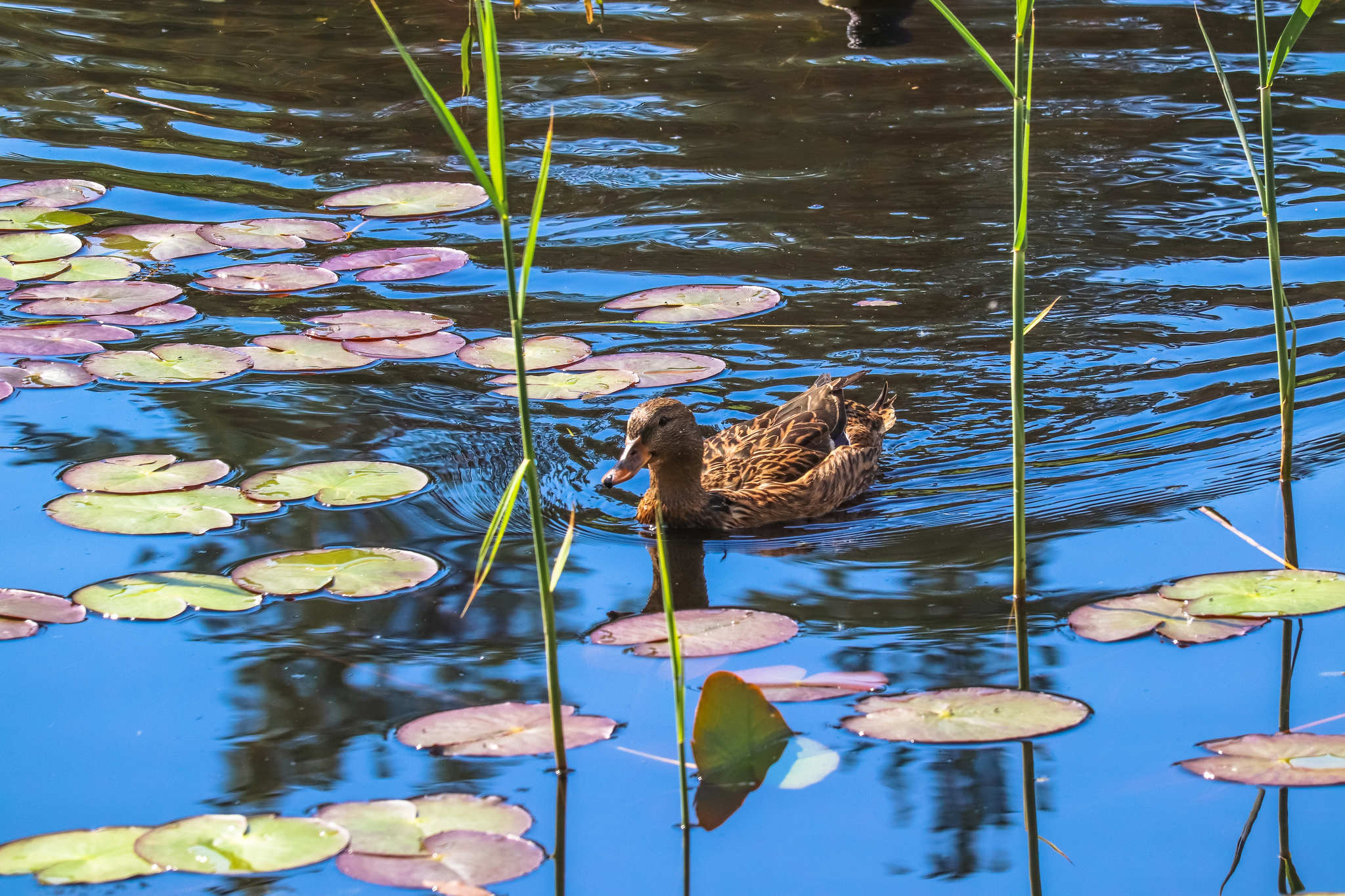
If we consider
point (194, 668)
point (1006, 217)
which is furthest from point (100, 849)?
point (1006, 217)

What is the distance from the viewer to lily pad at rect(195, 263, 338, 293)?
6652mm

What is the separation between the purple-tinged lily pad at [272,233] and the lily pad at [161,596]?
10.3ft

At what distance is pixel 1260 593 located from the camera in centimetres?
412

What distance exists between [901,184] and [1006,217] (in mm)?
655

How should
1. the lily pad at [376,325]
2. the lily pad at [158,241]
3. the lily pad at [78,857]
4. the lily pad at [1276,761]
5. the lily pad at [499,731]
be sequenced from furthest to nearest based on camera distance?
the lily pad at [158,241] < the lily pad at [376,325] < the lily pad at [499,731] < the lily pad at [1276,761] < the lily pad at [78,857]

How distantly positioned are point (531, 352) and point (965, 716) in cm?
311

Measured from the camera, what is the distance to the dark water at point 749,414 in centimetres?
333

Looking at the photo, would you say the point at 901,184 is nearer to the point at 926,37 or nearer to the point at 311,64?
the point at 926,37

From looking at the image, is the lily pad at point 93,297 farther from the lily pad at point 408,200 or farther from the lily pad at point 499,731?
the lily pad at point 499,731

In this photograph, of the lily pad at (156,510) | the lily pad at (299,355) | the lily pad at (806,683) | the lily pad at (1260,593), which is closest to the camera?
the lily pad at (806,683)

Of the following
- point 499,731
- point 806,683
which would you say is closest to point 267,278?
point 499,731

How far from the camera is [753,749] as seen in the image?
3.40 meters

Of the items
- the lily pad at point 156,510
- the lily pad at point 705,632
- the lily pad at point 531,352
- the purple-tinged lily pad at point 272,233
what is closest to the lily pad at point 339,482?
the lily pad at point 156,510

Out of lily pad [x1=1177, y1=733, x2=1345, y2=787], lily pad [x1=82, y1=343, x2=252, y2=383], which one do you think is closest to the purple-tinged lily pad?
lily pad [x1=82, y1=343, x2=252, y2=383]
